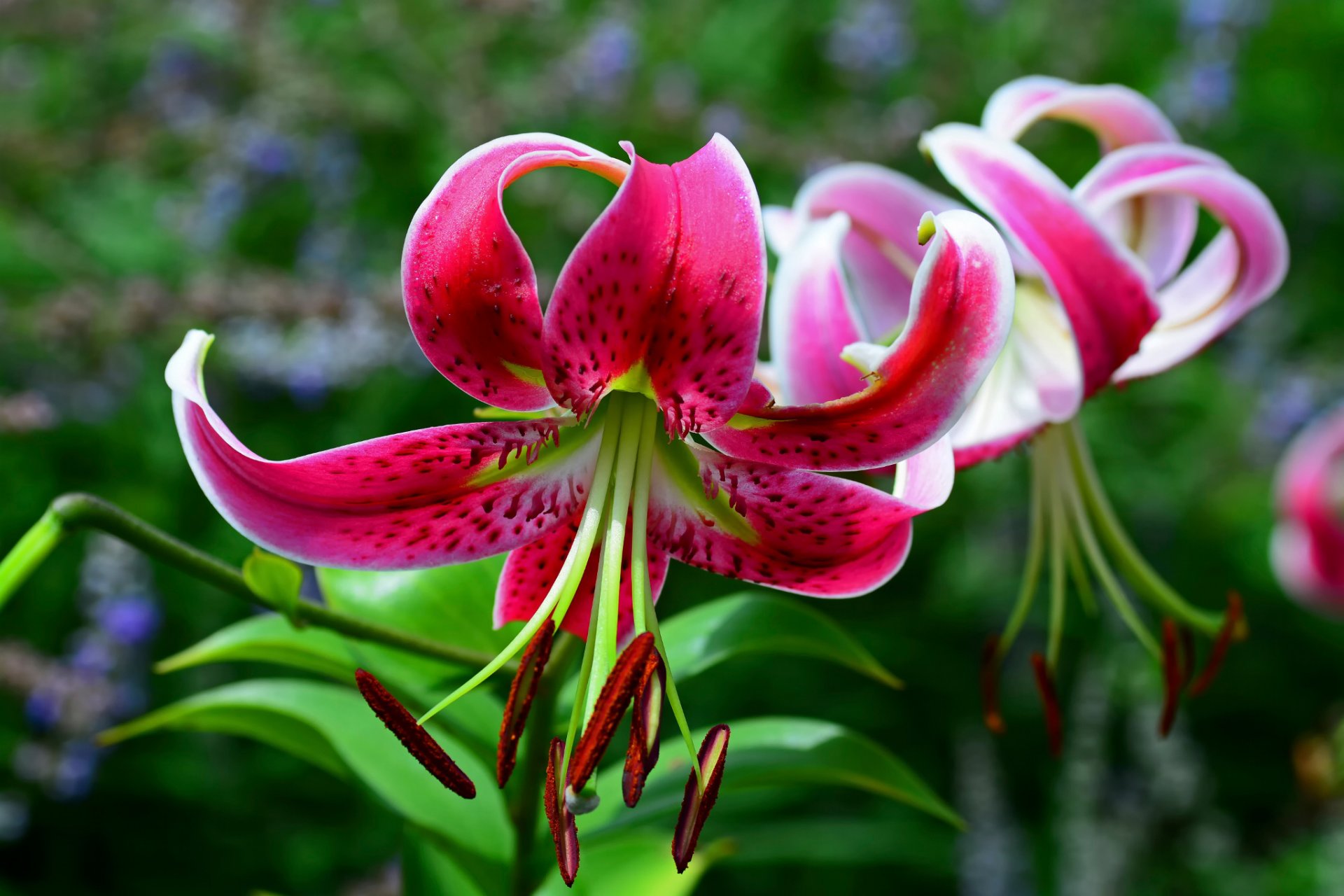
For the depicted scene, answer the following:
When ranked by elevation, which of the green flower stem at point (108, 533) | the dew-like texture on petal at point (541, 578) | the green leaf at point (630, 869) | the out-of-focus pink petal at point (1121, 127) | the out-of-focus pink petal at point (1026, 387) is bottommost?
the green leaf at point (630, 869)

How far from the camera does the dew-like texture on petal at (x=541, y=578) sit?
51 centimetres

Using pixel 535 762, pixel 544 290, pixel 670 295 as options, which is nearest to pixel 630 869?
pixel 535 762

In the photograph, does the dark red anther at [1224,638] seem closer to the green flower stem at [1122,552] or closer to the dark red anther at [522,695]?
the green flower stem at [1122,552]

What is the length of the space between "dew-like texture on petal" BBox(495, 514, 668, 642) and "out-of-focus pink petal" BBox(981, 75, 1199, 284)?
26 centimetres

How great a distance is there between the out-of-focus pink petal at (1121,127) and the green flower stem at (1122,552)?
11 cm

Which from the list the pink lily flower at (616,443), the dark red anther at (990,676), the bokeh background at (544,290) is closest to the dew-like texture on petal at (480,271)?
the pink lily flower at (616,443)

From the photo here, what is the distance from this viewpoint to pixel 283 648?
54 centimetres

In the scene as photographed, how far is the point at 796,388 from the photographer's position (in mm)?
509

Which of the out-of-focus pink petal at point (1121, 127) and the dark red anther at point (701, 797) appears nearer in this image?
the dark red anther at point (701, 797)

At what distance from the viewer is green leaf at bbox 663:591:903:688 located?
538mm

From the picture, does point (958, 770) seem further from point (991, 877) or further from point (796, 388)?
point (796, 388)

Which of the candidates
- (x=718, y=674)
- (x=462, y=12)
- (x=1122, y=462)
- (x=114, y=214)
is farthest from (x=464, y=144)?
(x=1122, y=462)

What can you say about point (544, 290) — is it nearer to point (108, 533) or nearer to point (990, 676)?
point (990, 676)

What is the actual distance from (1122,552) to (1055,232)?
0.73ft
